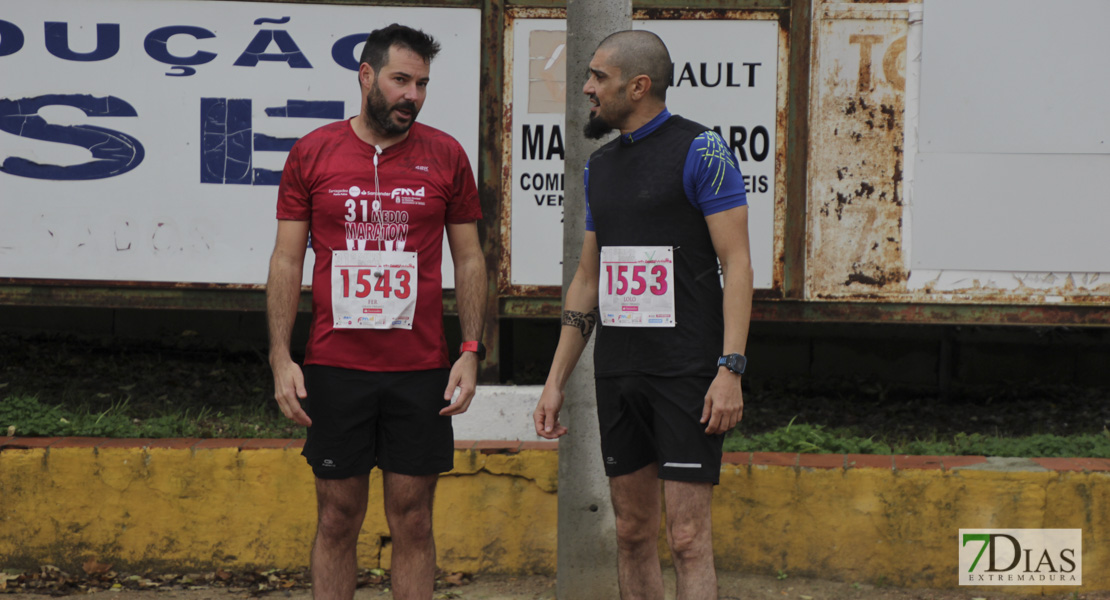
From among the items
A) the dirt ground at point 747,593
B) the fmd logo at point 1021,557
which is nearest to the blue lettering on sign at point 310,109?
the dirt ground at point 747,593

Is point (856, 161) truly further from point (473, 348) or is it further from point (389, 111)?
point (389, 111)

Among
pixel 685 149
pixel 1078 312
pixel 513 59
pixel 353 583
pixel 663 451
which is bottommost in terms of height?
pixel 353 583

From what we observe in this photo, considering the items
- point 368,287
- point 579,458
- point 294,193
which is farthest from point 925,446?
point 294,193

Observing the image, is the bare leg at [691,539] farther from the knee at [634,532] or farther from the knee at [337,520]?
the knee at [337,520]

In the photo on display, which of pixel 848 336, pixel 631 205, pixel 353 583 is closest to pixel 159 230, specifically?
pixel 353 583

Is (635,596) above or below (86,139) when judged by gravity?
below

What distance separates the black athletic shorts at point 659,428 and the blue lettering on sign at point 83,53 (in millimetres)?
3247

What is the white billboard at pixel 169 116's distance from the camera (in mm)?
5207

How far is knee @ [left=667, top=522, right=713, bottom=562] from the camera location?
3.15 metres

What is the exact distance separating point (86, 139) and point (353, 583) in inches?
111

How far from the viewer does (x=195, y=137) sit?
17.2 feet

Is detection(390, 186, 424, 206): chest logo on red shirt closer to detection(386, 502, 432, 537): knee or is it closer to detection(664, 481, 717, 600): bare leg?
detection(386, 502, 432, 537): knee

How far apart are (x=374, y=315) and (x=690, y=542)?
1167 millimetres

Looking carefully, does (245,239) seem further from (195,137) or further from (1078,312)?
(1078,312)
